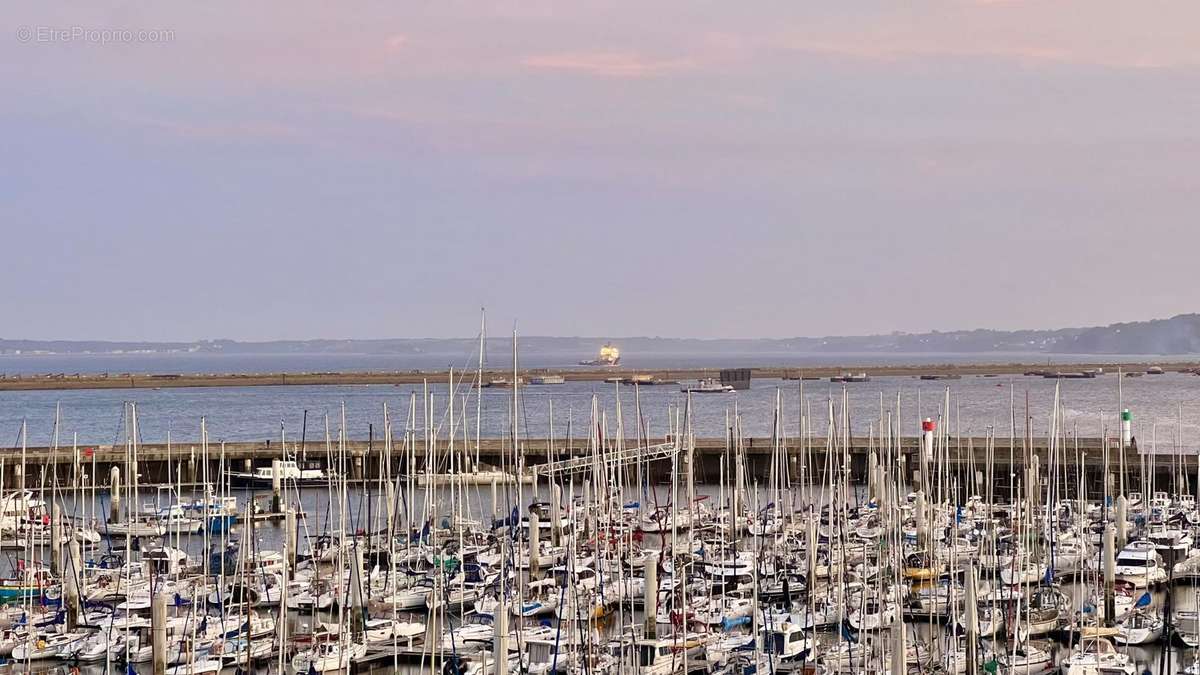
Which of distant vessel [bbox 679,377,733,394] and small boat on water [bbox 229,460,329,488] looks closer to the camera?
small boat on water [bbox 229,460,329,488]

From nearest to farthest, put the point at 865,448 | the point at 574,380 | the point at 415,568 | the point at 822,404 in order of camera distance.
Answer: the point at 415,568 < the point at 865,448 < the point at 822,404 < the point at 574,380

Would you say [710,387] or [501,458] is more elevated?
[710,387]

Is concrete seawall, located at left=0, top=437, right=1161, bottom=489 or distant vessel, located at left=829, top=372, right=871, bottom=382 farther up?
distant vessel, located at left=829, top=372, right=871, bottom=382

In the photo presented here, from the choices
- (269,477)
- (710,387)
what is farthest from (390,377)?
(269,477)

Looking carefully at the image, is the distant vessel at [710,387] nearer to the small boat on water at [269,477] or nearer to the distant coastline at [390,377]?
the distant coastline at [390,377]

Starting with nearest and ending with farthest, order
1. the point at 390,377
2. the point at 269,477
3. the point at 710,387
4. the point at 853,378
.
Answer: the point at 269,477, the point at 710,387, the point at 390,377, the point at 853,378

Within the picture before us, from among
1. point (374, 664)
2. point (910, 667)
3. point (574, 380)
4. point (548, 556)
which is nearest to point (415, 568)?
point (548, 556)

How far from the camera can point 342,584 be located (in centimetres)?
2548

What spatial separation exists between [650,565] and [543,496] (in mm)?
29531

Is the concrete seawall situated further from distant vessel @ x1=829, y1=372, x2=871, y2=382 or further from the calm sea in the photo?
distant vessel @ x1=829, y1=372, x2=871, y2=382

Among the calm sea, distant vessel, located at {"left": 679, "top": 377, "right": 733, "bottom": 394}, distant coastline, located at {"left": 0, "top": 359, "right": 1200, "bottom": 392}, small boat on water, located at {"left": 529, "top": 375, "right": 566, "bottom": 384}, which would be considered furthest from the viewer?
small boat on water, located at {"left": 529, "top": 375, "right": 566, "bottom": 384}

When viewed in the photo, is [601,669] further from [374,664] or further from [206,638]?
[206,638]

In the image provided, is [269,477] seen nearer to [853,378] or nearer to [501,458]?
[501,458]

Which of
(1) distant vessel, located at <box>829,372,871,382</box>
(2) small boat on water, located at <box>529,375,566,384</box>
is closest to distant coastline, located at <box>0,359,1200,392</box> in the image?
(2) small boat on water, located at <box>529,375,566,384</box>
